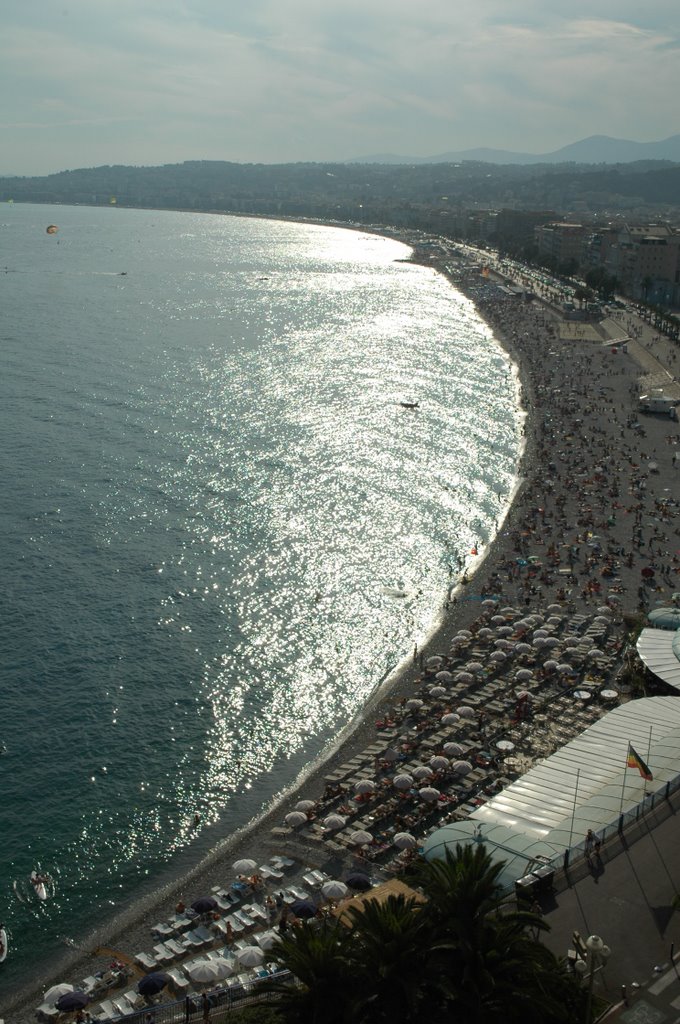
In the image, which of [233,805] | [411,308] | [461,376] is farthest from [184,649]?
[411,308]

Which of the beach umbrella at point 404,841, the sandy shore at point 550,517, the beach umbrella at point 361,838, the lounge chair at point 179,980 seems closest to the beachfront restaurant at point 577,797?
the beach umbrella at point 404,841

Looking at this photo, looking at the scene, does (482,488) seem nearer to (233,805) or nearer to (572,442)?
(572,442)

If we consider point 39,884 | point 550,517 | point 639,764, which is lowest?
point 39,884

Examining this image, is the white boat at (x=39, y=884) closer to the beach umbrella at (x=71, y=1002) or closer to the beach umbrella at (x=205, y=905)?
the beach umbrella at (x=205, y=905)

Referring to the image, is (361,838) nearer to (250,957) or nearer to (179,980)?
(250,957)

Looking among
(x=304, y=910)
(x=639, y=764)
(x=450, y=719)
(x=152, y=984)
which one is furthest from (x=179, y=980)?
(x=450, y=719)

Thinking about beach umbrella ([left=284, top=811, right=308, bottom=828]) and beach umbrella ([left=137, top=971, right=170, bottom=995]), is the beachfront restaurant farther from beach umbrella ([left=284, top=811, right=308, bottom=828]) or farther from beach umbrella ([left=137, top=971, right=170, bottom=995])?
beach umbrella ([left=137, top=971, right=170, bottom=995])
